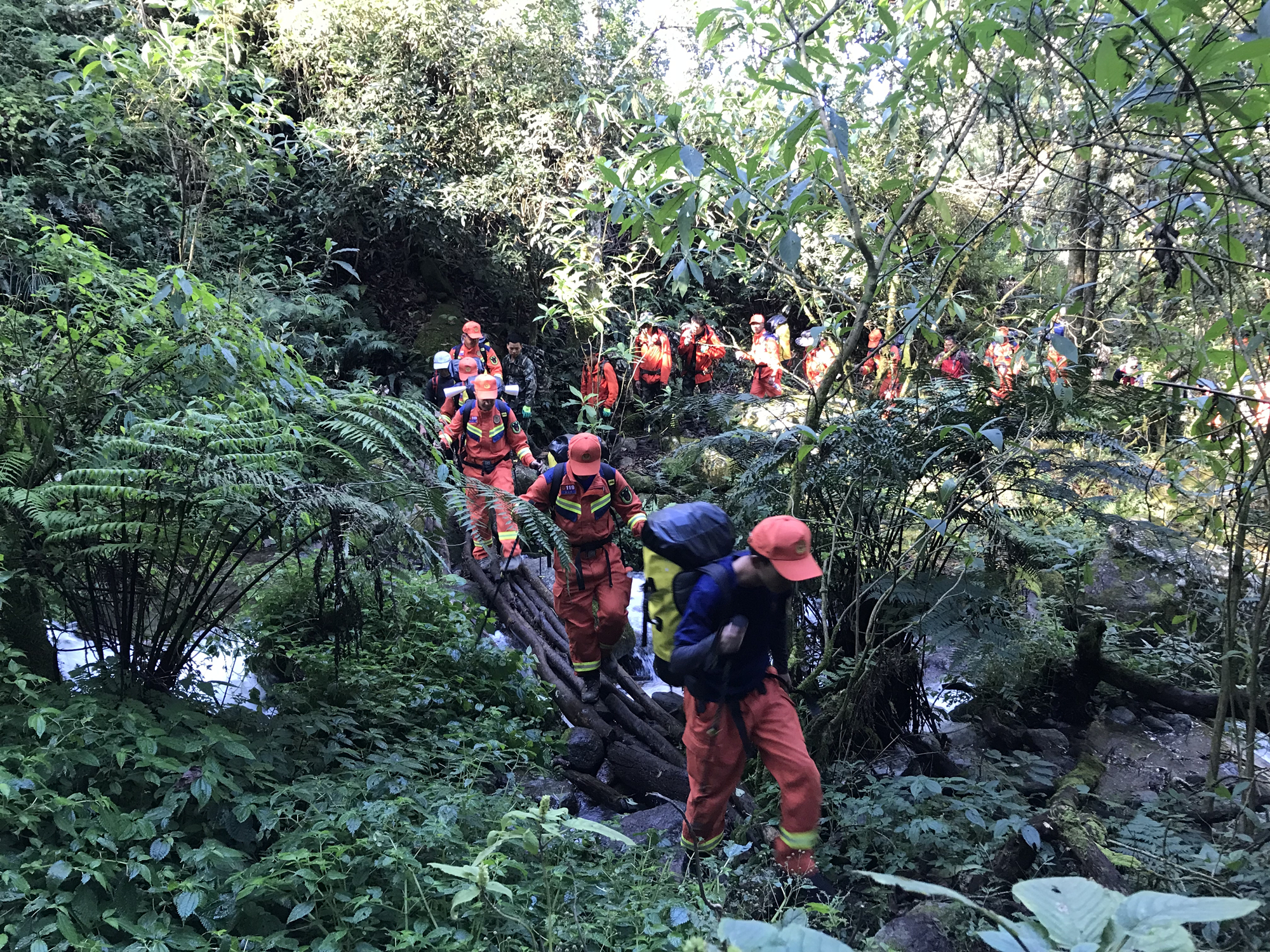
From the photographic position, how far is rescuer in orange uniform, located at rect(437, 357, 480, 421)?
820 centimetres

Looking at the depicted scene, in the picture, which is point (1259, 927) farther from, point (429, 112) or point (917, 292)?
point (429, 112)

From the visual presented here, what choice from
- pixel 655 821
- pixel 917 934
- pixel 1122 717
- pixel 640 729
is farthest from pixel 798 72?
pixel 1122 717

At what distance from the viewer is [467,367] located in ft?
28.6

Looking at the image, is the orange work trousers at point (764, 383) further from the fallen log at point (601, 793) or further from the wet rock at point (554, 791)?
the wet rock at point (554, 791)

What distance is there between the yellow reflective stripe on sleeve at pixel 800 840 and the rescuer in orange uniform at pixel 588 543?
2368 mm

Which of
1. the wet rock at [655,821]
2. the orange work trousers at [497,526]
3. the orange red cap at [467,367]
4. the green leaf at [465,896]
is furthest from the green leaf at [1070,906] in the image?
the orange red cap at [467,367]

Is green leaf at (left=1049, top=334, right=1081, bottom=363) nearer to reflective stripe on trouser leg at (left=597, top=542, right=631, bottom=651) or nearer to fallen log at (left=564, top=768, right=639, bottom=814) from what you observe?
fallen log at (left=564, top=768, right=639, bottom=814)

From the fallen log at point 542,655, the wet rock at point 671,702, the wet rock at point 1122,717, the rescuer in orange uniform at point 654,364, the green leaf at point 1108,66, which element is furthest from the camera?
the rescuer in orange uniform at point 654,364

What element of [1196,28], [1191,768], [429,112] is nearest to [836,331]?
[1196,28]

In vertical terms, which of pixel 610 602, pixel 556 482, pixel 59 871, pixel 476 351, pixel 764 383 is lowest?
pixel 59 871

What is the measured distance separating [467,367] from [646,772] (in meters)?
5.46

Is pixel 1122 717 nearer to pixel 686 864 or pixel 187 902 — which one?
pixel 686 864

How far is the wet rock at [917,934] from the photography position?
2715mm

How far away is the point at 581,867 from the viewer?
3100 millimetres
